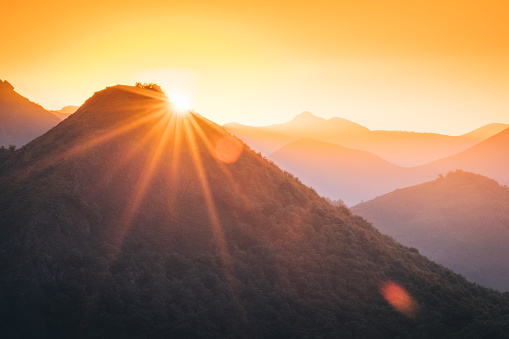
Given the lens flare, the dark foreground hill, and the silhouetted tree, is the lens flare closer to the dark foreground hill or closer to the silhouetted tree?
the dark foreground hill

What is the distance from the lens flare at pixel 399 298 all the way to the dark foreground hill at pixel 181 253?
125 millimetres

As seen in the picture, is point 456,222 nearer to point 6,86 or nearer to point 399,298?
point 399,298

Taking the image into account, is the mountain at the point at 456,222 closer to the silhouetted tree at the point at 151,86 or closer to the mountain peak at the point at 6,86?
the silhouetted tree at the point at 151,86

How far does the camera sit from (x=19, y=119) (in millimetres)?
161125

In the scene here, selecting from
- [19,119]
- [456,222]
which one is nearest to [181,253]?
[456,222]

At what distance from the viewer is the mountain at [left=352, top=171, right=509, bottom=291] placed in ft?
287

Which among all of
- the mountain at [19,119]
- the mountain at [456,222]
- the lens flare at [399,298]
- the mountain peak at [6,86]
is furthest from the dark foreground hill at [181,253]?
the mountain peak at [6,86]

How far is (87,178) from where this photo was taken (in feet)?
110

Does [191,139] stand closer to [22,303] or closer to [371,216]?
[22,303]

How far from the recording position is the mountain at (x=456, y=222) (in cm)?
8762

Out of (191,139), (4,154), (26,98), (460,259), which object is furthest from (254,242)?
(26,98)

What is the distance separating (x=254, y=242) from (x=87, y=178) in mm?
15700

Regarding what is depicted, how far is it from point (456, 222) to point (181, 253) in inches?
3786

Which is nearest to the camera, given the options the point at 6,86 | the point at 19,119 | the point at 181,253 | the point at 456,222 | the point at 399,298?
the point at 181,253
